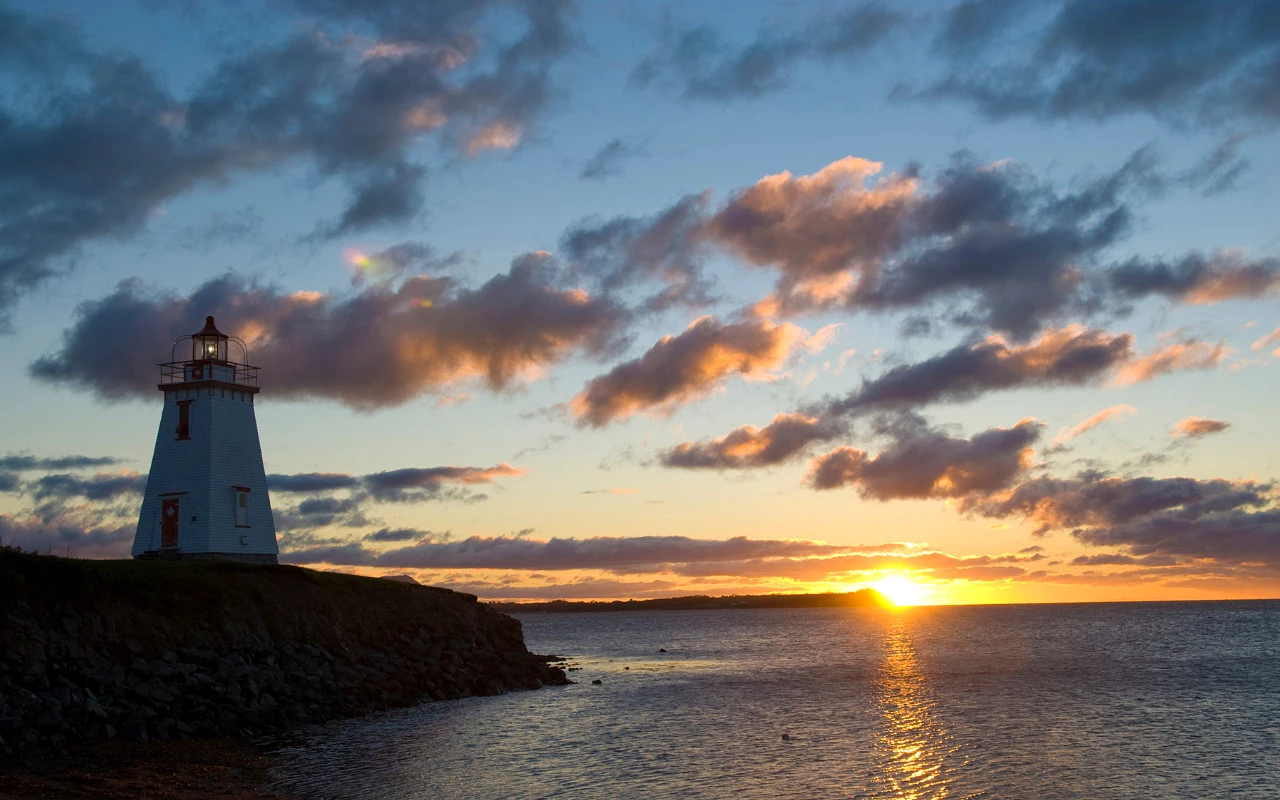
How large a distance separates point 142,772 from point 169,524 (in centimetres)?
2588

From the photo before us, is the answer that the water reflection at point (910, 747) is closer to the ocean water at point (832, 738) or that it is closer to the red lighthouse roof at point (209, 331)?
the ocean water at point (832, 738)

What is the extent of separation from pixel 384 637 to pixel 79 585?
55.9 feet

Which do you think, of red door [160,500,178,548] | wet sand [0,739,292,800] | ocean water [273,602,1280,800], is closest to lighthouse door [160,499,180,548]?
red door [160,500,178,548]

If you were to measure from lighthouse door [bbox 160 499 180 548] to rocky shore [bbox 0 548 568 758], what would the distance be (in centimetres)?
592

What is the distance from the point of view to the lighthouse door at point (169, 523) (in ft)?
176

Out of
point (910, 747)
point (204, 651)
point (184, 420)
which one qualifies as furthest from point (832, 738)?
point (184, 420)

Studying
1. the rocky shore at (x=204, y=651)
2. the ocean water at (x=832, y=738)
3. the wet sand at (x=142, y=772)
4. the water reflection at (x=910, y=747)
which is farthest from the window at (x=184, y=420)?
the water reflection at (x=910, y=747)

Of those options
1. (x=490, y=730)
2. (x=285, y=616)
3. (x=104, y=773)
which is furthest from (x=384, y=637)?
(x=104, y=773)

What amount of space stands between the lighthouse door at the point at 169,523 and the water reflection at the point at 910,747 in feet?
120

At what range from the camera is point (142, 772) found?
30375 millimetres

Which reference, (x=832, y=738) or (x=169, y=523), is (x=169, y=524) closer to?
(x=169, y=523)

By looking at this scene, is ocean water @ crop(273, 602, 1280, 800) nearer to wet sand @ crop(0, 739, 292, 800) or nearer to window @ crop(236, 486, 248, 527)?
wet sand @ crop(0, 739, 292, 800)

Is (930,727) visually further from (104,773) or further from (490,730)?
(104,773)

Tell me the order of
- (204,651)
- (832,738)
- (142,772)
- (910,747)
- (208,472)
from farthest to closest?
(208,472)
(832,738)
(204,651)
(910,747)
(142,772)
